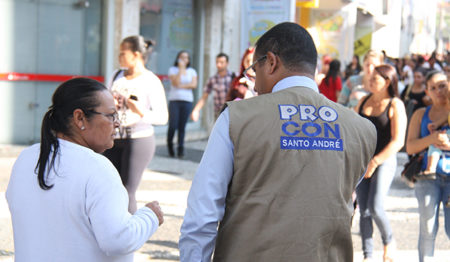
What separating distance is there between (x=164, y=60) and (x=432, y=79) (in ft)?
33.6

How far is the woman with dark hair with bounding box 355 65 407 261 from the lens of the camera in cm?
597

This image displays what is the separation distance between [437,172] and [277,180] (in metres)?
3.30

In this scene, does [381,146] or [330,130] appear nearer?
[330,130]

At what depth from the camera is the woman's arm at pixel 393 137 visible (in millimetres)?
5949

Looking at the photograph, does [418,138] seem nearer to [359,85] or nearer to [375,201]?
[375,201]

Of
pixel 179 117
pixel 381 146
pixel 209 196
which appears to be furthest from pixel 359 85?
pixel 179 117

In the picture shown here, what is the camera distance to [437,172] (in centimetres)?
557

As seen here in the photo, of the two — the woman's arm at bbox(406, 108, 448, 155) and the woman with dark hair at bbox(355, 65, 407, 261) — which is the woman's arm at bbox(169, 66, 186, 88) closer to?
the woman with dark hair at bbox(355, 65, 407, 261)

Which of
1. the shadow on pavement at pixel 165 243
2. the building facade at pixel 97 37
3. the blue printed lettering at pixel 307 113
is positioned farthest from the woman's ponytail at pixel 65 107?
the building facade at pixel 97 37

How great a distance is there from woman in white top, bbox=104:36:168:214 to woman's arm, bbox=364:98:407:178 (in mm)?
1831

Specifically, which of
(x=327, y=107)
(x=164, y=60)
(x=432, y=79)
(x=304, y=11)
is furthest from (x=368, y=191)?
(x=304, y=11)

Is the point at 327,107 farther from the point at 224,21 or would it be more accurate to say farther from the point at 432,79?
the point at 224,21

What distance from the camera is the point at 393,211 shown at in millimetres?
8805

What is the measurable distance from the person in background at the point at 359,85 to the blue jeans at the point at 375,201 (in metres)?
1.01
